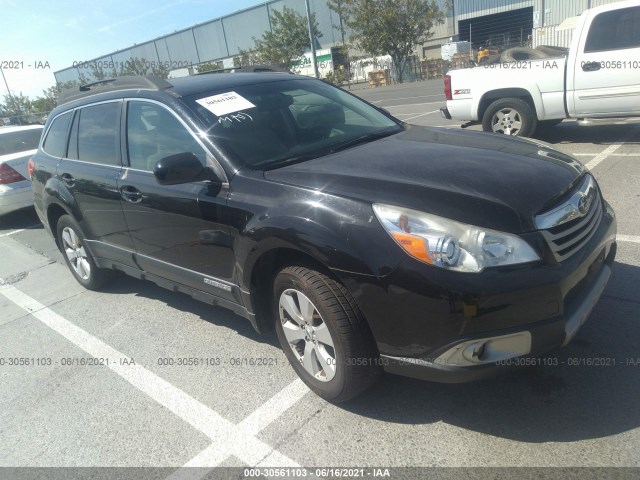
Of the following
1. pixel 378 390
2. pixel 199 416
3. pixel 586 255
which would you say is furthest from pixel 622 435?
pixel 199 416

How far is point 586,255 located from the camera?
8.16 feet

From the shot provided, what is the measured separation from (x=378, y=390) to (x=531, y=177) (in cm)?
143

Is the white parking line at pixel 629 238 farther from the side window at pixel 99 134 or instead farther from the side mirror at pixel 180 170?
the side window at pixel 99 134

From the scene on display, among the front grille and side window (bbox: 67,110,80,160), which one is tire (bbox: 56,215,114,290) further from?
the front grille

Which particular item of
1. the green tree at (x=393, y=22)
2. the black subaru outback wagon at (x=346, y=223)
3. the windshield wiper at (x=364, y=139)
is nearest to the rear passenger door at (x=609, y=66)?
the black subaru outback wagon at (x=346, y=223)

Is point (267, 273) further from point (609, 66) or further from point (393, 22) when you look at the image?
point (393, 22)

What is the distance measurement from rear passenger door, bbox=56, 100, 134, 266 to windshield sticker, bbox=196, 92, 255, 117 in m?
0.96

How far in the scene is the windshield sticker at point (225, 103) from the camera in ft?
10.9

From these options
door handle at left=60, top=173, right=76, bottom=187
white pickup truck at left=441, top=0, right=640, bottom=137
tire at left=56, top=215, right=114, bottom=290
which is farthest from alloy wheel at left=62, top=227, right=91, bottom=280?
white pickup truck at left=441, top=0, right=640, bottom=137

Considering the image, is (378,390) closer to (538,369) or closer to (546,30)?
(538,369)

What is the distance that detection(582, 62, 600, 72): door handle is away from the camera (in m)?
7.15

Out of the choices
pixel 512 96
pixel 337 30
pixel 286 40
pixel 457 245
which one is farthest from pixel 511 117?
pixel 337 30

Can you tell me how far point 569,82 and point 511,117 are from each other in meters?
0.96

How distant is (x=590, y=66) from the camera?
283 inches
